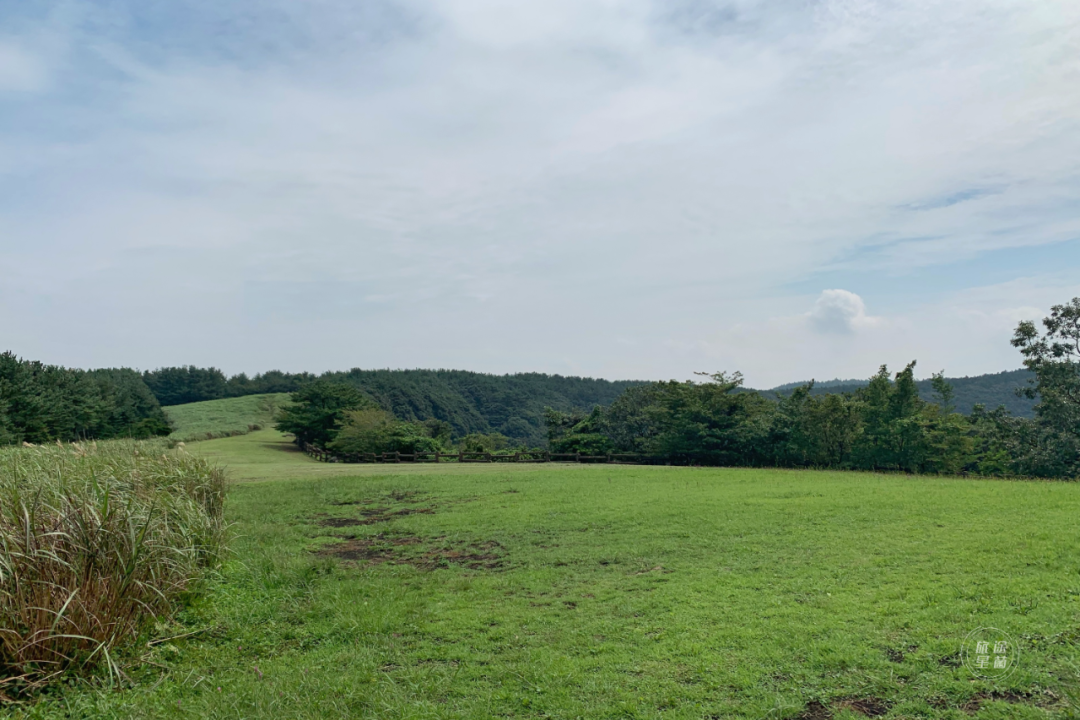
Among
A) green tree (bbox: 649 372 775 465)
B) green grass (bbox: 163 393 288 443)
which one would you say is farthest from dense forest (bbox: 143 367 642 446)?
green tree (bbox: 649 372 775 465)

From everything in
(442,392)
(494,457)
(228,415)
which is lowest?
(494,457)

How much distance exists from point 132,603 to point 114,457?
4405 mm

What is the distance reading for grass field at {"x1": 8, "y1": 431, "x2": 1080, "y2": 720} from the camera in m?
4.55

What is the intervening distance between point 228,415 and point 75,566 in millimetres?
69925

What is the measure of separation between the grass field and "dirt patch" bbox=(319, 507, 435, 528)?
127 centimetres

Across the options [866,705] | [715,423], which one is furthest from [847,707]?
[715,423]

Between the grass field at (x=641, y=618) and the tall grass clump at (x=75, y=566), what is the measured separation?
37 centimetres

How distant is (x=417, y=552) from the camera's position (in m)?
10.5

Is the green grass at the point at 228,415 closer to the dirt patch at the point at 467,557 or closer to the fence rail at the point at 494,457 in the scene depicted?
the fence rail at the point at 494,457

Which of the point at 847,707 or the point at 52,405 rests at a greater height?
the point at 52,405

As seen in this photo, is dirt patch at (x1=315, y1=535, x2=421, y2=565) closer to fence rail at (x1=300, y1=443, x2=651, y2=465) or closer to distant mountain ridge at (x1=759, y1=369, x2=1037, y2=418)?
fence rail at (x1=300, y1=443, x2=651, y2=465)

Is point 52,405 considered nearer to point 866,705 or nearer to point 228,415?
point 228,415

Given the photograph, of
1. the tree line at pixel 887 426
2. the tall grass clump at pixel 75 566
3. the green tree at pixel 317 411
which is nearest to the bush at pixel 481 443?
the green tree at pixel 317 411

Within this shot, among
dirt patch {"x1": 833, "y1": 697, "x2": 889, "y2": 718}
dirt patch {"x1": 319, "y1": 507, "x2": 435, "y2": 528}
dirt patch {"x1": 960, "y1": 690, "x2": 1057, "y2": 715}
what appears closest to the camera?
dirt patch {"x1": 960, "y1": 690, "x2": 1057, "y2": 715}
